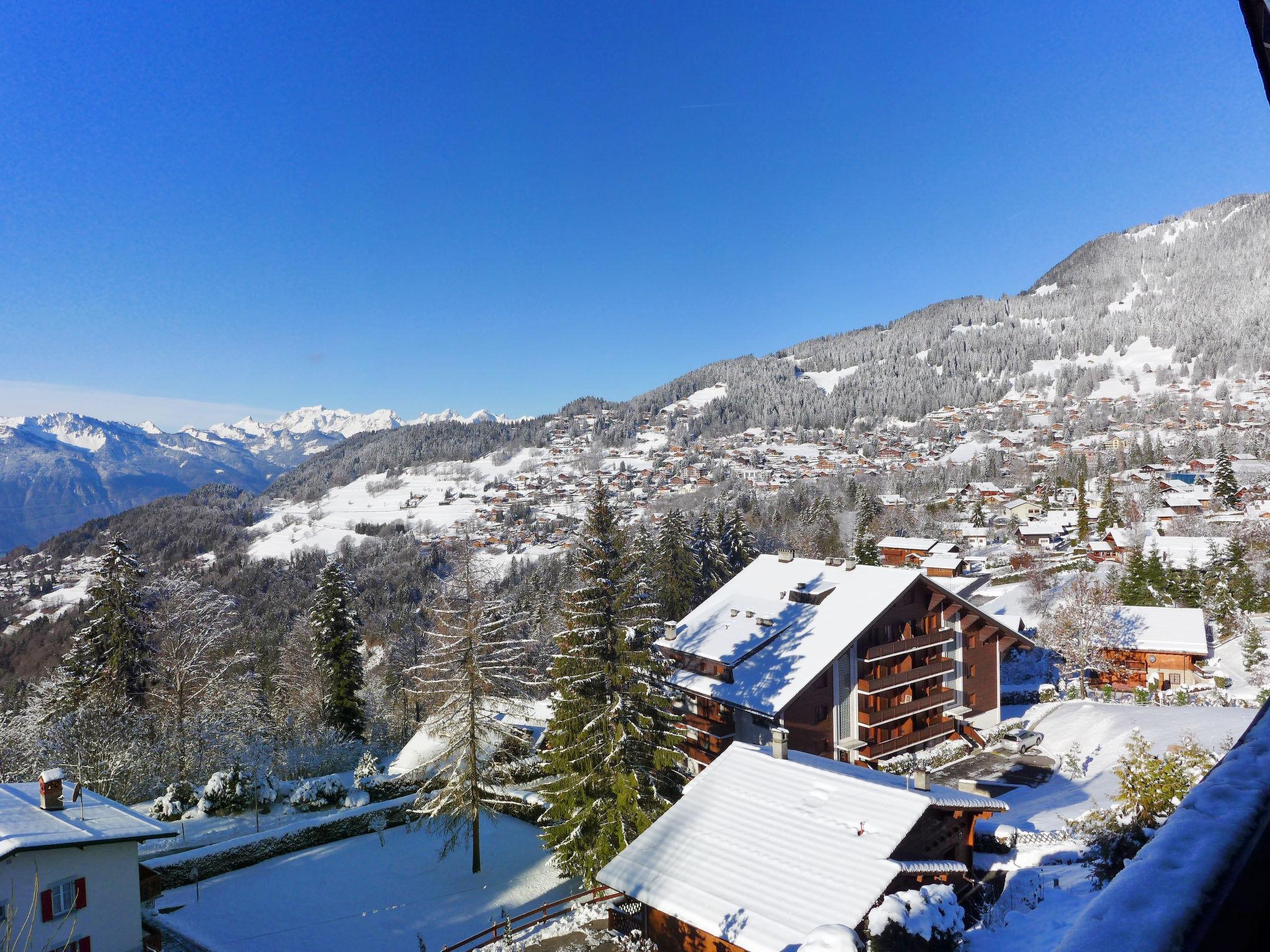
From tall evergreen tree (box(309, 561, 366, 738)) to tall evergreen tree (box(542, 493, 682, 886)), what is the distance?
16019 millimetres

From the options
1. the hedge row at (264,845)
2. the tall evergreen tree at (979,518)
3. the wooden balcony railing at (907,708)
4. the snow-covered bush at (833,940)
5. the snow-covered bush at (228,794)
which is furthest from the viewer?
the tall evergreen tree at (979,518)

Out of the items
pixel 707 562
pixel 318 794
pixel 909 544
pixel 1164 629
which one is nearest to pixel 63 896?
pixel 318 794

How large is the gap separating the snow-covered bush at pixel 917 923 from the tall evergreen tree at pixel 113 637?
101ft

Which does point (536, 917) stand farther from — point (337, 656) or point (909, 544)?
point (909, 544)

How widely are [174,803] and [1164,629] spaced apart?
46075mm

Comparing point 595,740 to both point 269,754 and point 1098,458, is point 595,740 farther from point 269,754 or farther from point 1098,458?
point 1098,458

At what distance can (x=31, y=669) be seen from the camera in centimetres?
6606

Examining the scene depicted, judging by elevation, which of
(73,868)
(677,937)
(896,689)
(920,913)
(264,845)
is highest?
(920,913)

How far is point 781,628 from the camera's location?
1069 inches

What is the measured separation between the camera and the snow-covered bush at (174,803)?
23.2 meters

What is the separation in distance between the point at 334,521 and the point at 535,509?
47468mm

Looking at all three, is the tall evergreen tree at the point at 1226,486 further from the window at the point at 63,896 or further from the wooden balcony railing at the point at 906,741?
the window at the point at 63,896

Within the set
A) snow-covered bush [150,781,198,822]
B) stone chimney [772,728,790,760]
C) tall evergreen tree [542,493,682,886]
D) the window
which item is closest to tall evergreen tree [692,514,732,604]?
tall evergreen tree [542,493,682,886]

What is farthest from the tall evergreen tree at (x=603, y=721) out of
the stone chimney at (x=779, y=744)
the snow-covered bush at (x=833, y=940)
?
the snow-covered bush at (x=833, y=940)
